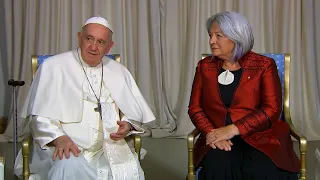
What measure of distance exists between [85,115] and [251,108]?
101cm

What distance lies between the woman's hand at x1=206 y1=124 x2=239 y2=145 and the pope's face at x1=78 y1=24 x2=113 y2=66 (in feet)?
2.73

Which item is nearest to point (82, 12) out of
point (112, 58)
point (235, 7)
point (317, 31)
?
point (235, 7)

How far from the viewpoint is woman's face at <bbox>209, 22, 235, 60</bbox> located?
297 centimetres

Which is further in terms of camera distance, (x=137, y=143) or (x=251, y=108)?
(x=251, y=108)

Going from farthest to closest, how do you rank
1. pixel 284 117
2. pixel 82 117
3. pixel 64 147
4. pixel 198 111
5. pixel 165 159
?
pixel 165 159
pixel 284 117
pixel 198 111
pixel 82 117
pixel 64 147

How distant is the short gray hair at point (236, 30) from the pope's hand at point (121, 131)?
31.5 inches

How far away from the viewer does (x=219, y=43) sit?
297cm

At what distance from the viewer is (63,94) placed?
2.91 m

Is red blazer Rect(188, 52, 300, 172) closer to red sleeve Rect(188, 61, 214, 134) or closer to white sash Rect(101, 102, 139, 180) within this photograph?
red sleeve Rect(188, 61, 214, 134)

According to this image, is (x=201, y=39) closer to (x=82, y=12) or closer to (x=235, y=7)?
(x=235, y=7)

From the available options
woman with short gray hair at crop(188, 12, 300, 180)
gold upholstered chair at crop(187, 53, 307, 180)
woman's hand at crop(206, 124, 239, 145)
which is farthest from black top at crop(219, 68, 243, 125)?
gold upholstered chair at crop(187, 53, 307, 180)

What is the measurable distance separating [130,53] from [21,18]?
4.12ft

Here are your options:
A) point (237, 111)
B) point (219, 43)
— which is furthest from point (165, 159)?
point (219, 43)

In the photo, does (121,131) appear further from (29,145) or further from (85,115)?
(29,145)
